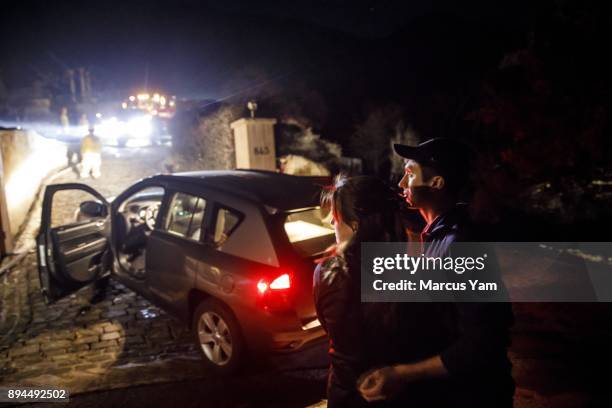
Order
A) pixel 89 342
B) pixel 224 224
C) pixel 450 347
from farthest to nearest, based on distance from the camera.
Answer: pixel 89 342
pixel 224 224
pixel 450 347

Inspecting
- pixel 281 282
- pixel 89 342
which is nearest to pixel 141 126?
pixel 89 342

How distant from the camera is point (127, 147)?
27.7m

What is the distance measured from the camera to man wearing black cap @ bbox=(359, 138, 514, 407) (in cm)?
146

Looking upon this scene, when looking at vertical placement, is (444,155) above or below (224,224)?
above

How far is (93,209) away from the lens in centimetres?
558

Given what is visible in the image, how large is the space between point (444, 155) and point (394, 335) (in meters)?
0.82

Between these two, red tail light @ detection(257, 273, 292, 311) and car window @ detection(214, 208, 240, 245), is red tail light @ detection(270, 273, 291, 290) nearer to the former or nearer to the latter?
red tail light @ detection(257, 273, 292, 311)

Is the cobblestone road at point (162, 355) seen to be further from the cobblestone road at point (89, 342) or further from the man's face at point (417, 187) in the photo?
the man's face at point (417, 187)

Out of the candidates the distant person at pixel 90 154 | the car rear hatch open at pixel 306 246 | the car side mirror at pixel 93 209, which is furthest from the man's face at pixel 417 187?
the distant person at pixel 90 154

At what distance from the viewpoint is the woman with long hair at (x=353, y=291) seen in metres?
1.54

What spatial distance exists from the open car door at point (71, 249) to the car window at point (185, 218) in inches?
45.5

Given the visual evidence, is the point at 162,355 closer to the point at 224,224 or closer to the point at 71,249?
the point at 224,224

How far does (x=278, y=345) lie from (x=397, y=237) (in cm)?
223

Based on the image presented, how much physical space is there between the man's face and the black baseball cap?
0.04m
